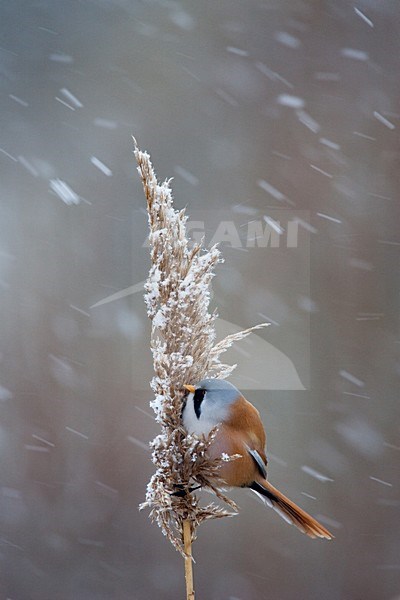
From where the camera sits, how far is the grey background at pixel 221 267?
1.39 metres

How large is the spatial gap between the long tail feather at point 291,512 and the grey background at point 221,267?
727mm

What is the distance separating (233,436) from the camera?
2.13 ft

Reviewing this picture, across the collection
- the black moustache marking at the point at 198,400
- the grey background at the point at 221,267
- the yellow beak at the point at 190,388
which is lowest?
the grey background at the point at 221,267

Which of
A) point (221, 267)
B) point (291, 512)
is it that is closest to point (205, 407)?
point (291, 512)

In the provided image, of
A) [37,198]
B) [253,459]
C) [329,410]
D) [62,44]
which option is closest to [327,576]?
[329,410]

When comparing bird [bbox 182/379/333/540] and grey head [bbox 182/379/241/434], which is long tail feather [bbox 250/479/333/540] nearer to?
bird [bbox 182/379/333/540]

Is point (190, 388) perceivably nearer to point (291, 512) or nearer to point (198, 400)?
point (198, 400)

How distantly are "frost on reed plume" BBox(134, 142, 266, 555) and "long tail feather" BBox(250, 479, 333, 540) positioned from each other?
6cm

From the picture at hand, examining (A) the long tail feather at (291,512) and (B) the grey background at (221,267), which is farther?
(B) the grey background at (221,267)

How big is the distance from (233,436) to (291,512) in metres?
0.11

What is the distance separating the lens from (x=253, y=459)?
26.1 inches

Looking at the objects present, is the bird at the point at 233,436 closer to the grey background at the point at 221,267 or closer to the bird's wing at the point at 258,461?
the bird's wing at the point at 258,461

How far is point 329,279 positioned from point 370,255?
12 cm

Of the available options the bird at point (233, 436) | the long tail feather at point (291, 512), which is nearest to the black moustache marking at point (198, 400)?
the bird at point (233, 436)
